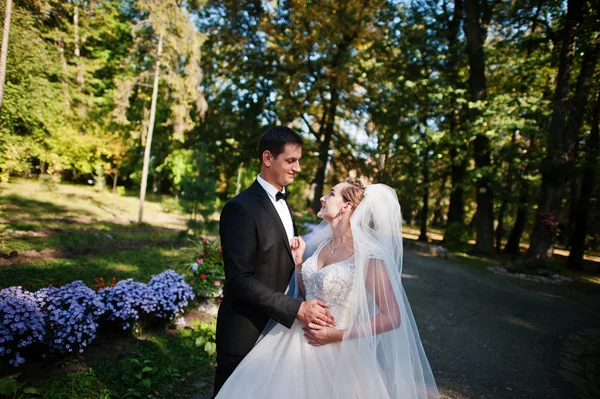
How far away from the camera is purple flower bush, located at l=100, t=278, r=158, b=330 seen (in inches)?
160

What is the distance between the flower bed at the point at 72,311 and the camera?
3.03m

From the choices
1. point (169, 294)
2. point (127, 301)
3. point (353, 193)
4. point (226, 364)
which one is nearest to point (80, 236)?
point (169, 294)

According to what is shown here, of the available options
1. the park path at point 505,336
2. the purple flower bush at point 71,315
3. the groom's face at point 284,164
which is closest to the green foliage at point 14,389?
the purple flower bush at point 71,315

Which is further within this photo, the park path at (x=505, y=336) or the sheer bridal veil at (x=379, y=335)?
the park path at (x=505, y=336)

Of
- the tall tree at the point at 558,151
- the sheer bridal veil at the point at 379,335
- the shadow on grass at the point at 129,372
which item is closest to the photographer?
the sheer bridal veil at the point at 379,335

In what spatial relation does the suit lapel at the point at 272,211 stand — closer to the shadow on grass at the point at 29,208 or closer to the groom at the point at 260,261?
the groom at the point at 260,261

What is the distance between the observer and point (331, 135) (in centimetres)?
2000

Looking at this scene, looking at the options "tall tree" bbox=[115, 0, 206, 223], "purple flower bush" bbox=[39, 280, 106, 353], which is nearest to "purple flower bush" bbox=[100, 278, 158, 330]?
"purple flower bush" bbox=[39, 280, 106, 353]

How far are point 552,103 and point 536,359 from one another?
35.6ft

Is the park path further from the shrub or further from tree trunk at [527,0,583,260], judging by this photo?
the shrub

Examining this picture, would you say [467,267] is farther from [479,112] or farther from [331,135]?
[331,135]

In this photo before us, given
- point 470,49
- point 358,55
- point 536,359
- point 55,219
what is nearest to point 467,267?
point 536,359

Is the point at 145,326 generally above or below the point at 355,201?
below

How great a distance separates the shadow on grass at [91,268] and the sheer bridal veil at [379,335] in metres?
5.12
